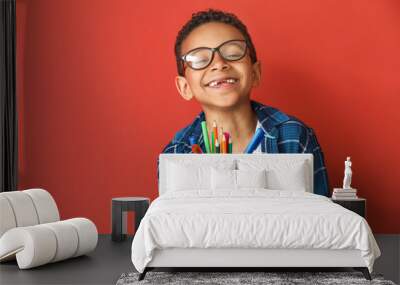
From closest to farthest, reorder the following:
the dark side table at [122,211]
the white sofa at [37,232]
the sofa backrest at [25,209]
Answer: the white sofa at [37,232], the sofa backrest at [25,209], the dark side table at [122,211]

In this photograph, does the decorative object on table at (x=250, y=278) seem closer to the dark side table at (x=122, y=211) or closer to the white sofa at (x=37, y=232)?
the white sofa at (x=37, y=232)

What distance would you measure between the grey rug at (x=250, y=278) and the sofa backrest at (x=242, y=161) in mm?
1236

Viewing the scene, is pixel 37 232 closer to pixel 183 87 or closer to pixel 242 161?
pixel 242 161

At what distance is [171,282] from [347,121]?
283 centimetres

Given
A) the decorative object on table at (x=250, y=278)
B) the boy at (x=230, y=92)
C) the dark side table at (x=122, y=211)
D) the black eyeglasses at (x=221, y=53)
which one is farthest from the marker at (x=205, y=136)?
A: the decorative object on table at (x=250, y=278)

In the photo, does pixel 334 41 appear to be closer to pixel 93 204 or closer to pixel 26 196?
pixel 93 204

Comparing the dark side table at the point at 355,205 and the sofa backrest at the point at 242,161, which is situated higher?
the sofa backrest at the point at 242,161

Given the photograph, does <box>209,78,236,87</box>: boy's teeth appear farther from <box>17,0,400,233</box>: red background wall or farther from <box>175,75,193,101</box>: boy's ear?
<box>17,0,400,233</box>: red background wall

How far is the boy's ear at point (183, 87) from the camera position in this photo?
613 centimetres

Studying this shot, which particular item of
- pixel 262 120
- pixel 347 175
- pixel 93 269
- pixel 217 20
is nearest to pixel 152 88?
pixel 217 20

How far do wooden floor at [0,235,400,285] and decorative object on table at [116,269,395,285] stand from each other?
16 cm

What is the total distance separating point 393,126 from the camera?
623cm

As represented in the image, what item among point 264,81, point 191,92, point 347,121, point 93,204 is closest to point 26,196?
point 93,204

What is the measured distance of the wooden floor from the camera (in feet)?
13.9
